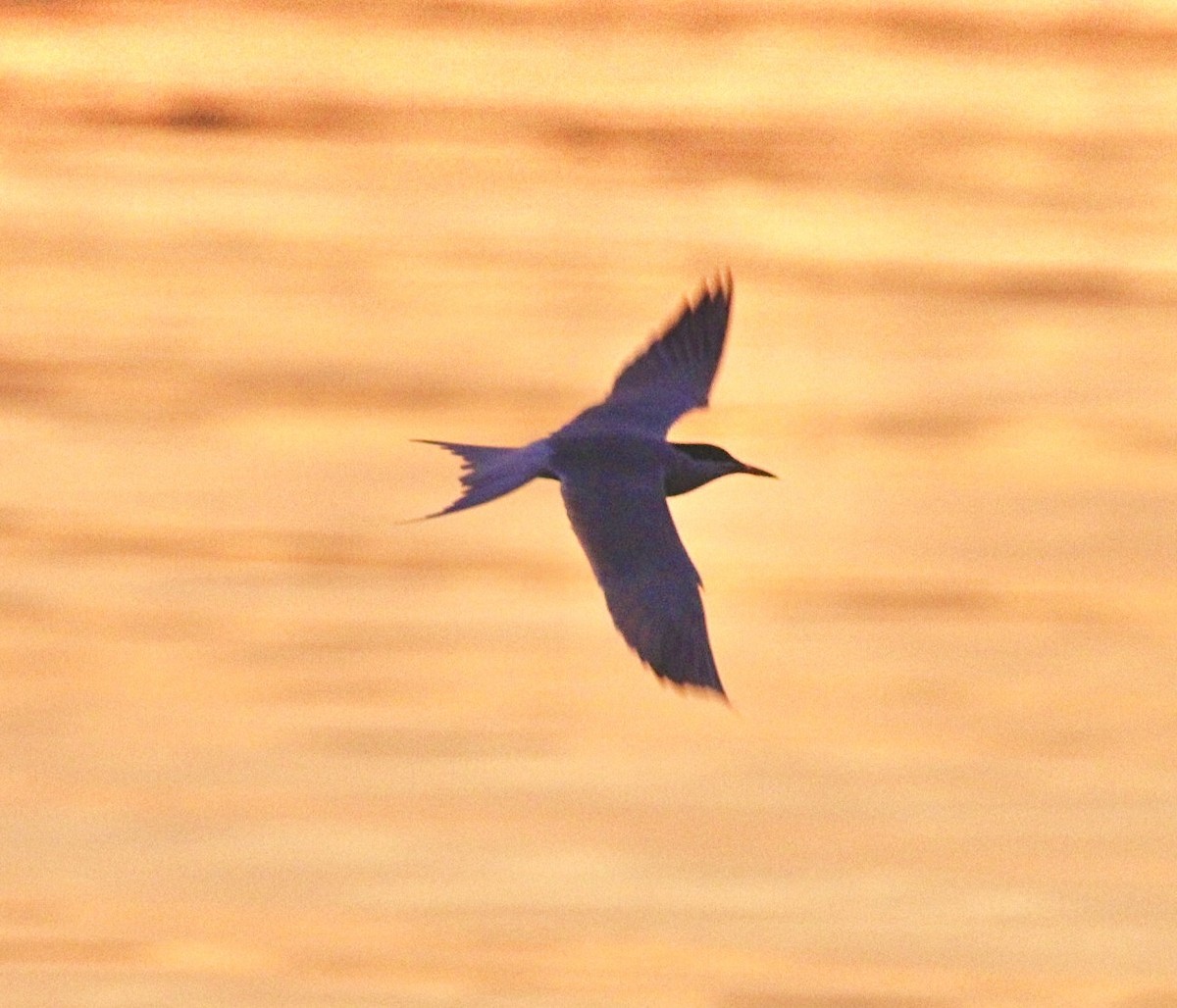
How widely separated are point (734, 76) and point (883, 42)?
161mm

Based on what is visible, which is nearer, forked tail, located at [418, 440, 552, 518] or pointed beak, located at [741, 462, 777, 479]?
forked tail, located at [418, 440, 552, 518]

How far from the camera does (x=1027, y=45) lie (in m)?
2.89

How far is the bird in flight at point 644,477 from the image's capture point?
2.21 metres

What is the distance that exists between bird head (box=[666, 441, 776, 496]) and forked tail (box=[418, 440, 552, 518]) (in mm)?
118

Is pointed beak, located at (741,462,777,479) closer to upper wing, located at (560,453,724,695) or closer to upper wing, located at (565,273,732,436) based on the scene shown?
upper wing, located at (565,273,732,436)

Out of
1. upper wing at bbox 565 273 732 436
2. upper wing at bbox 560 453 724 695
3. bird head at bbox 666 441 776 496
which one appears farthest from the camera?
upper wing at bbox 565 273 732 436

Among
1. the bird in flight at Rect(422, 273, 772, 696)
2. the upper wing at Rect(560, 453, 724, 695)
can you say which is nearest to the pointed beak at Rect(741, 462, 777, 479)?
the bird in flight at Rect(422, 273, 772, 696)

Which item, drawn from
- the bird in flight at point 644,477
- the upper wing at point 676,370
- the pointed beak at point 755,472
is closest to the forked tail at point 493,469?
the bird in flight at point 644,477

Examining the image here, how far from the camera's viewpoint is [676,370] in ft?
8.59

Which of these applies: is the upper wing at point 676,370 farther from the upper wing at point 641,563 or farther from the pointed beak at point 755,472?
the upper wing at point 641,563

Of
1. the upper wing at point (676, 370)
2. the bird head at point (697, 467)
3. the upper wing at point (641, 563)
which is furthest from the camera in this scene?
the upper wing at point (676, 370)

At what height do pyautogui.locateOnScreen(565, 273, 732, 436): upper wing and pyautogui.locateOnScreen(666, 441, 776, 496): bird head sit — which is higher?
pyautogui.locateOnScreen(565, 273, 732, 436): upper wing

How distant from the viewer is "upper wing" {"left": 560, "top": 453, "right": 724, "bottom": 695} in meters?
2.19

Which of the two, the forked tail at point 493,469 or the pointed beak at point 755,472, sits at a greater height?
the pointed beak at point 755,472
